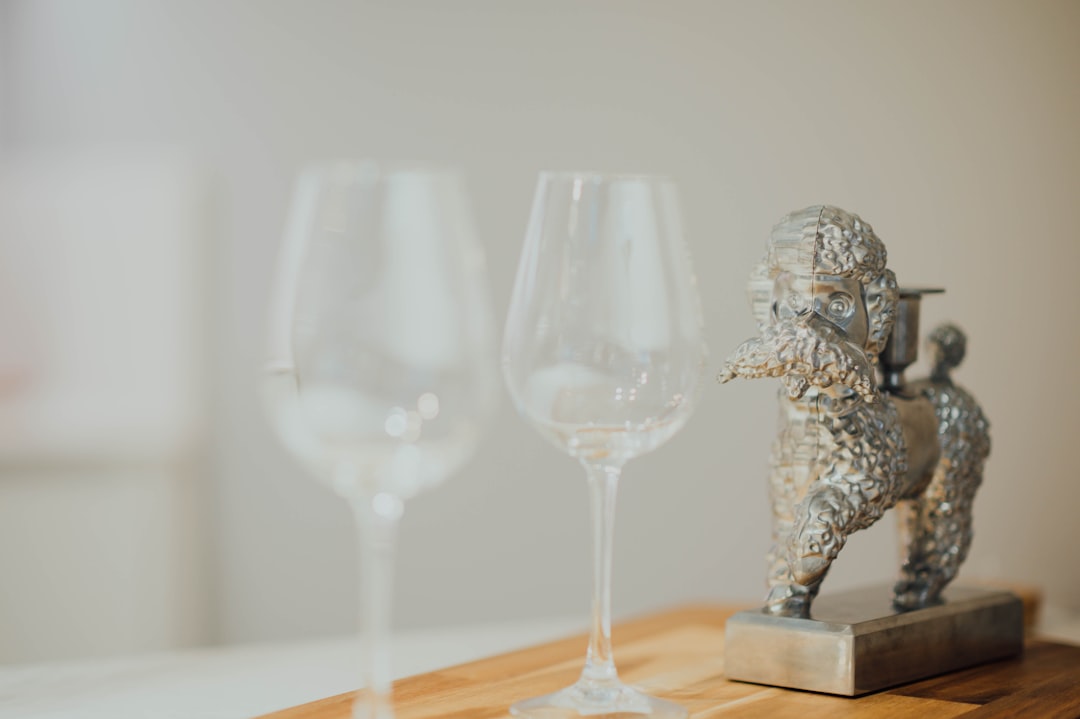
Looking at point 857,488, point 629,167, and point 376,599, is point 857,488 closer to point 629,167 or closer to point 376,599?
point 376,599

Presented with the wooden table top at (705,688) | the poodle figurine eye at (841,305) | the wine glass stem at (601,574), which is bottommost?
the wooden table top at (705,688)

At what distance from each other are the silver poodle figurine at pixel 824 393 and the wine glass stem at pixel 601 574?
0.10 metres

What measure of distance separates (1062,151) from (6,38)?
1647 mm

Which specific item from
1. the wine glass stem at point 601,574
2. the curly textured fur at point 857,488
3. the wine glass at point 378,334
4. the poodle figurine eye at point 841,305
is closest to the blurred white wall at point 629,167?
Result: the curly textured fur at point 857,488

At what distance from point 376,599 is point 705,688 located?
1.04 feet

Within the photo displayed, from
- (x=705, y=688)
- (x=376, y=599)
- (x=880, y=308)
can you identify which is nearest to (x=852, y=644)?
(x=705, y=688)

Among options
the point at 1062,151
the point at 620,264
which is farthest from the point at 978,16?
the point at 620,264

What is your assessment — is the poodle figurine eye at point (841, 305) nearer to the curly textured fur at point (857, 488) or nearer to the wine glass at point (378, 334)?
the curly textured fur at point (857, 488)

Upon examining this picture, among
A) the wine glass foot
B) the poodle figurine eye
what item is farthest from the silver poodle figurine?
the wine glass foot

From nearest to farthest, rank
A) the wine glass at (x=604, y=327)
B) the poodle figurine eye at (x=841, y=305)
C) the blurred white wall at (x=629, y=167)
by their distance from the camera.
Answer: the wine glass at (x=604, y=327), the poodle figurine eye at (x=841, y=305), the blurred white wall at (x=629, y=167)

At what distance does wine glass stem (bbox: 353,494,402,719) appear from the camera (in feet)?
1.65

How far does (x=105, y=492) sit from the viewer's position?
2.14 m

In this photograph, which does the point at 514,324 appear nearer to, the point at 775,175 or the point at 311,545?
the point at 775,175

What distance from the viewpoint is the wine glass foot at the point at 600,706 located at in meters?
0.66
